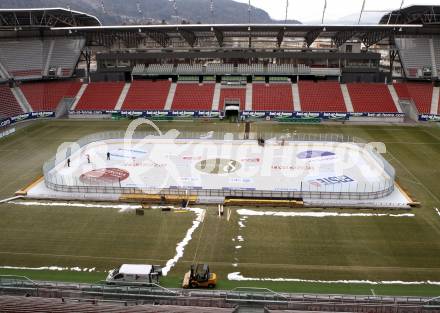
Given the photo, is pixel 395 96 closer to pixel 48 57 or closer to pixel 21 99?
pixel 48 57

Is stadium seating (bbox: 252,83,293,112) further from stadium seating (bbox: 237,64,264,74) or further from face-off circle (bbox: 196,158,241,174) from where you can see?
face-off circle (bbox: 196,158,241,174)

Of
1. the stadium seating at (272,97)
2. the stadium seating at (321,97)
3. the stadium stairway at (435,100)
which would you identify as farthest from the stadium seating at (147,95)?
the stadium stairway at (435,100)

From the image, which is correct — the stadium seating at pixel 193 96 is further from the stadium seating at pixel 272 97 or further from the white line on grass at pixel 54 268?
the white line on grass at pixel 54 268

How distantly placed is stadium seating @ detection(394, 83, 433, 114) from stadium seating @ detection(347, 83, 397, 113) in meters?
2.30

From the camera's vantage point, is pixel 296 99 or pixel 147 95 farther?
pixel 147 95

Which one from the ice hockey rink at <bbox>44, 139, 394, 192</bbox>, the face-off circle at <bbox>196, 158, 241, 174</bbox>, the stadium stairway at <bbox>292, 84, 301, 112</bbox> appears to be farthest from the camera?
the stadium stairway at <bbox>292, 84, 301, 112</bbox>

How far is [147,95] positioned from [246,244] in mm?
50618

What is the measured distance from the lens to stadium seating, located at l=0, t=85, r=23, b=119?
62.1 metres

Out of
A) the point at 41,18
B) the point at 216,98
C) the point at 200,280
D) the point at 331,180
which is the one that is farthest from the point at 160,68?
the point at 200,280

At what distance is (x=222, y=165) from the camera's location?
3941 centimetres

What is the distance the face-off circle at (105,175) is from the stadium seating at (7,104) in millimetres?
33172

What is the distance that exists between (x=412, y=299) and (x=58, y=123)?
58381 mm

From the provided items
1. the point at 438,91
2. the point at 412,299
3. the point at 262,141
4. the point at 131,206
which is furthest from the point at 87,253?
the point at 438,91

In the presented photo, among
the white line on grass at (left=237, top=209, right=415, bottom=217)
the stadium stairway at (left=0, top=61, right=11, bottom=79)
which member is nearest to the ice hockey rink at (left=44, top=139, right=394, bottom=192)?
the white line on grass at (left=237, top=209, right=415, bottom=217)
